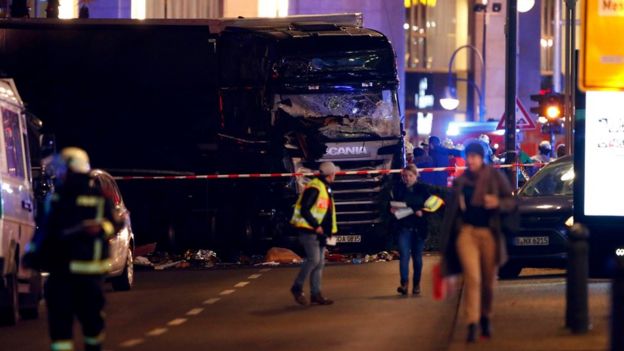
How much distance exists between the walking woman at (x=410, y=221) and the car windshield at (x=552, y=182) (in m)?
2.50

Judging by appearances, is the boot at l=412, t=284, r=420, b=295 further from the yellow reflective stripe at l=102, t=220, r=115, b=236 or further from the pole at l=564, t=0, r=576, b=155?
the pole at l=564, t=0, r=576, b=155

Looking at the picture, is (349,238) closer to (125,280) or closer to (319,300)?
(125,280)

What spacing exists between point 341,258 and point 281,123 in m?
2.59

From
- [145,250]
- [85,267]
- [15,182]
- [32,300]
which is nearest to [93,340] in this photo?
[85,267]

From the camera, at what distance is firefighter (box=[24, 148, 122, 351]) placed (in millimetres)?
11734

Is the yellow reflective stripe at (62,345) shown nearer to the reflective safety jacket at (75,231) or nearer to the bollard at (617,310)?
the reflective safety jacket at (75,231)

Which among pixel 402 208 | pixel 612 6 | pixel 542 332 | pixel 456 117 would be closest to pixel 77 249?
pixel 542 332

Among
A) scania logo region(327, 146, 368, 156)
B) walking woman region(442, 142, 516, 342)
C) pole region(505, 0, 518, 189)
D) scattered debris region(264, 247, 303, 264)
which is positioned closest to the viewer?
walking woman region(442, 142, 516, 342)

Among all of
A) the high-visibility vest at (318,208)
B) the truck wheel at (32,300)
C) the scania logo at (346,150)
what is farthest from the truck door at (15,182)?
the scania logo at (346,150)

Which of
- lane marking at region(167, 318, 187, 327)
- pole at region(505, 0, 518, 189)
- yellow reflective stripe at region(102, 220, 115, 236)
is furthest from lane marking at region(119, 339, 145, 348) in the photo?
pole at region(505, 0, 518, 189)

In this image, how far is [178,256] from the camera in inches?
1078

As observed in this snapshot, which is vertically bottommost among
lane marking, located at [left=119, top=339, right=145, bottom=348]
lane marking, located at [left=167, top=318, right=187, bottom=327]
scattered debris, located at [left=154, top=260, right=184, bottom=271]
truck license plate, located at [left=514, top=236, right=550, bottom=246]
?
scattered debris, located at [left=154, top=260, right=184, bottom=271]

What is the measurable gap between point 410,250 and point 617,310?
29.1 ft

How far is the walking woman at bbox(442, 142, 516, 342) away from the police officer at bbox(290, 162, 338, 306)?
448 centimetres
